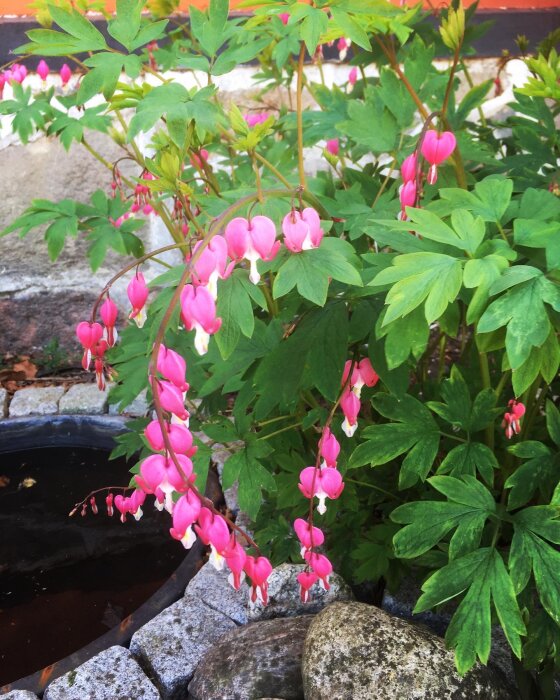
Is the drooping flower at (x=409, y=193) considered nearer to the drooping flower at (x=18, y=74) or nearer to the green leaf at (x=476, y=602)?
the green leaf at (x=476, y=602)

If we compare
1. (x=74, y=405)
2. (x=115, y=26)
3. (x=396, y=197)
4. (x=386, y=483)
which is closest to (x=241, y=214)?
(x=115, y=26)

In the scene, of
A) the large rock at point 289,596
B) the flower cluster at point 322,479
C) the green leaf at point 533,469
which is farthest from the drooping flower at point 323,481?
the large rock at point 289,596

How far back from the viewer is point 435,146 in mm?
1180

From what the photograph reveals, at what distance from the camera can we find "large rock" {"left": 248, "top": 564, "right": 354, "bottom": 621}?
174 centimetres

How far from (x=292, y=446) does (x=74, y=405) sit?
1360 mm

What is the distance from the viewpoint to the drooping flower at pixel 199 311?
2.82 ft

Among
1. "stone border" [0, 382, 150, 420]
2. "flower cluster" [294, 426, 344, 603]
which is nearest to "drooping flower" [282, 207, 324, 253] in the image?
"flower cluster" [294, 426, 344, 603]

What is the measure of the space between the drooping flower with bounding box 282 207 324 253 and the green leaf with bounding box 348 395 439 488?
Answer: 44cm

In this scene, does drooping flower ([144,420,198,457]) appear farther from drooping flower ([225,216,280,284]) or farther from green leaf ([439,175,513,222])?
green leaf ([439,175,513,222])

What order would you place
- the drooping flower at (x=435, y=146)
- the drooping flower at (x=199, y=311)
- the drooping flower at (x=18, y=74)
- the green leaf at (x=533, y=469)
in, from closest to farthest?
the drooping flower at (x=199, y=311) < the drooping flower at (x=435, y=146) < the green leaf at (x=533, y=469) < the drooping flower at (x=18, y=74)

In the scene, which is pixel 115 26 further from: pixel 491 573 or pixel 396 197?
pixel 491 573

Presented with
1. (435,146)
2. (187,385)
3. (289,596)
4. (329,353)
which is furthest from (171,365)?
(289,596)

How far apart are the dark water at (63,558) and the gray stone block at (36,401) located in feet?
0.54

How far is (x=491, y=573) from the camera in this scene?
46.6 inches
